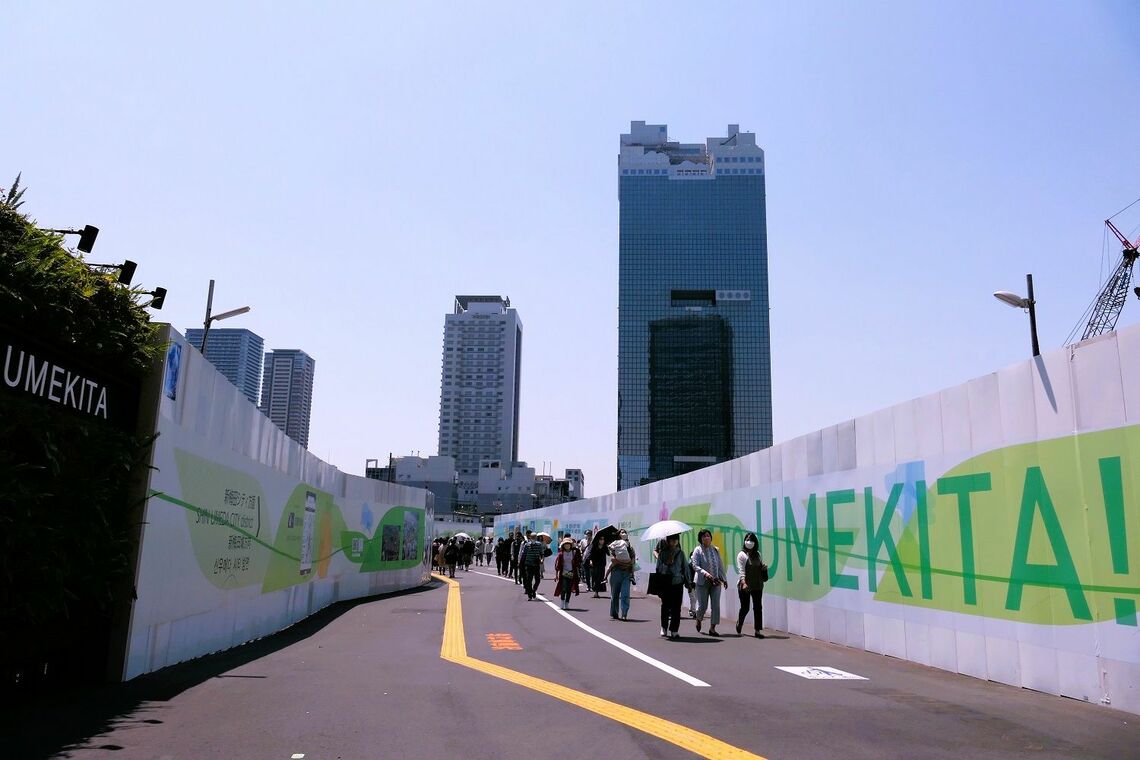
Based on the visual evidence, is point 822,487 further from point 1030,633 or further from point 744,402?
point 744,402

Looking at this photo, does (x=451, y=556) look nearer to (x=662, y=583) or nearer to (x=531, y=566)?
(x=531, y=566)

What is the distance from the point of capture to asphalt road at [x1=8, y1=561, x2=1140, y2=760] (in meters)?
5.56

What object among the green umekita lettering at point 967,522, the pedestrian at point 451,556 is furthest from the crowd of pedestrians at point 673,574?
the pedestrian at point 451,556

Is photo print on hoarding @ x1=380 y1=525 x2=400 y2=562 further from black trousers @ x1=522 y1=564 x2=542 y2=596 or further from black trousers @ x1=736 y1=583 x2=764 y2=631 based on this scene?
black trousers @ x1=736 y1=583 x2=764 y2=631

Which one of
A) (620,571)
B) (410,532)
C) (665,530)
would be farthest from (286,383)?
(665,530)

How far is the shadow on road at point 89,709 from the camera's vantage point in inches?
212

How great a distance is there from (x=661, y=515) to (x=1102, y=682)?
1729 centimetres

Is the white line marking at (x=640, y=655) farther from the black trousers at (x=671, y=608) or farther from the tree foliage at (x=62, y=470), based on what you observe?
the tree foliage at (x=62, y=470)

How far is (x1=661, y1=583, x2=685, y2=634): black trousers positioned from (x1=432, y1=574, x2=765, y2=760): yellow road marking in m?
3.41

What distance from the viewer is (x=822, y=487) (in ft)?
44.0

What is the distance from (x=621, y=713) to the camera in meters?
6.75

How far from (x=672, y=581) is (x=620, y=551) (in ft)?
10.2

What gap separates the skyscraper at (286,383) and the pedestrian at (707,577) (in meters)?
180

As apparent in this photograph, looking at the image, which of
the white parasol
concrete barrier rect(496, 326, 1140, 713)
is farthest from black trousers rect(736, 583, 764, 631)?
the white parasol
